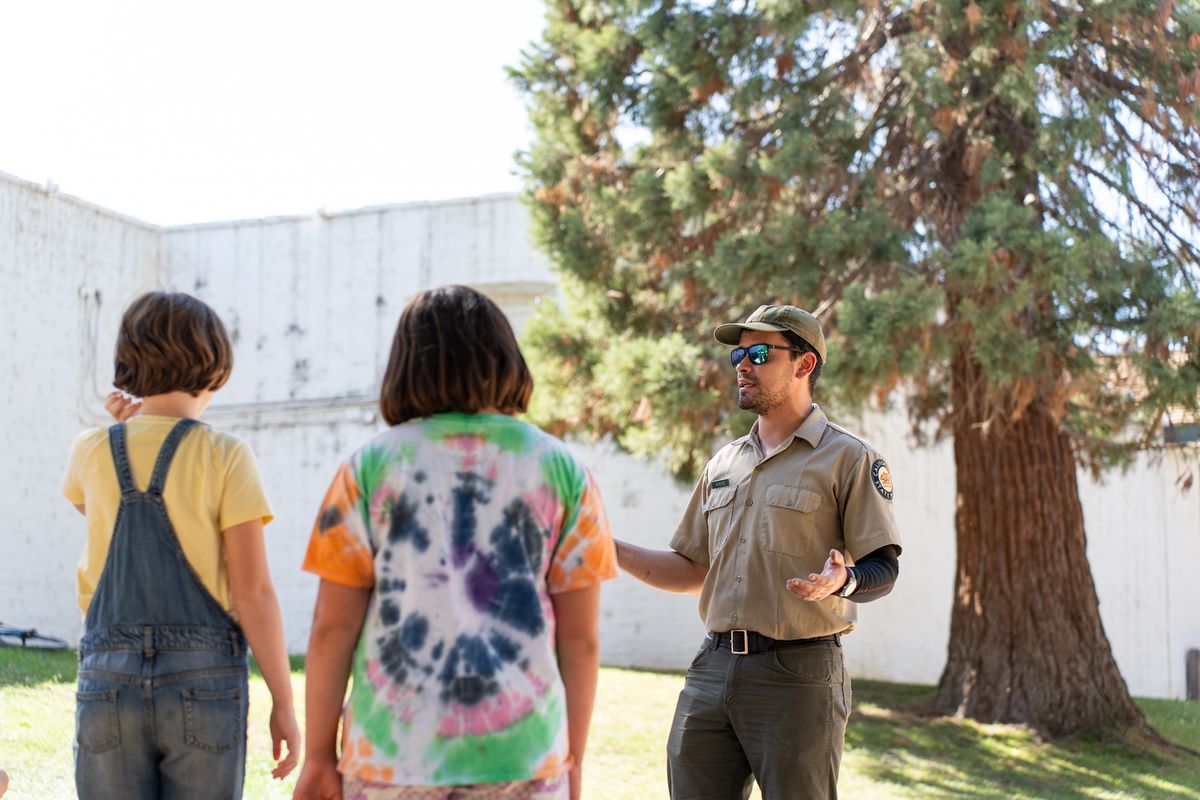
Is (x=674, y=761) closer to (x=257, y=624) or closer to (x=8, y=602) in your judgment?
(x=257, y=624)

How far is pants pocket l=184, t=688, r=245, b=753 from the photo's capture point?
265cm

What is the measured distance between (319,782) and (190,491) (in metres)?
0.75

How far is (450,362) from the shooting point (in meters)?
2.51

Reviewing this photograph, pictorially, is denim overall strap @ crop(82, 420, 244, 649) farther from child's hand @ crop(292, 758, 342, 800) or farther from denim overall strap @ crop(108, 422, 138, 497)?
child's hand @ crop(292, 758, 342, 800)

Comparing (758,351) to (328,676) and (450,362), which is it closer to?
(450,362)

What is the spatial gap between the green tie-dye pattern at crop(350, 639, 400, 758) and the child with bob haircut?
471mm

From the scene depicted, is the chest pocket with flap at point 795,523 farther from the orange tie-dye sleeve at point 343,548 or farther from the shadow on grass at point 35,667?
the shadow on grass at point 35,667

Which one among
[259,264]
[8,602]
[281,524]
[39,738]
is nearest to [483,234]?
[259,264]

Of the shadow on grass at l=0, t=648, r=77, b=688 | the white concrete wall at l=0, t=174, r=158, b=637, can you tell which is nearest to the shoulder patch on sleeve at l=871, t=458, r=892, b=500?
the shadow on grass at l=0, t=648, r=77, b=688

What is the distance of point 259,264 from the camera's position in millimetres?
17734

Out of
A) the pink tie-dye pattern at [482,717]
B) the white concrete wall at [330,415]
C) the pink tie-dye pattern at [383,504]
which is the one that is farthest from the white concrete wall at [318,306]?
the pink tie-dye pattern at [482,717]

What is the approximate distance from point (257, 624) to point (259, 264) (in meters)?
15.7

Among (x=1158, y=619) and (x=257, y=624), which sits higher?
(x=257, y=624)

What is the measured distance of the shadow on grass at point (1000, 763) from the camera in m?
8.05
